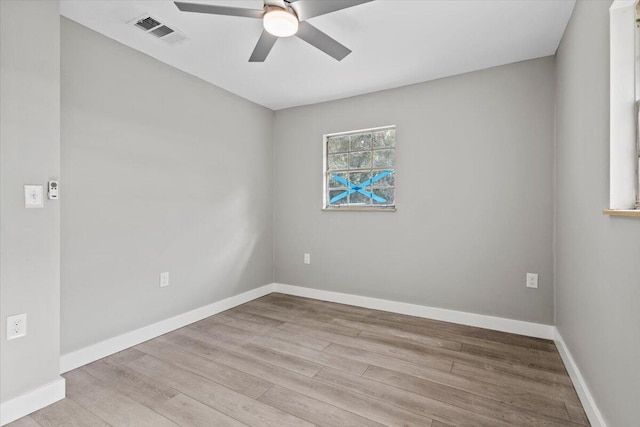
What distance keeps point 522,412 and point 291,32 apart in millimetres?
2573

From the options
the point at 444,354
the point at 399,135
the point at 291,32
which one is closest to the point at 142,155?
the point at 291,32

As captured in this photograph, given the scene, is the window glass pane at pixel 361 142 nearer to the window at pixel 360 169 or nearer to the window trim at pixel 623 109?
the window at pixel 360 169

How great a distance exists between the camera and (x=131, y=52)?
8.25 ft

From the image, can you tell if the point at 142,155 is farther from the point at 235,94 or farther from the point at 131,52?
the point at 235,94

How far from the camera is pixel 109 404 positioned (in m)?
1.78

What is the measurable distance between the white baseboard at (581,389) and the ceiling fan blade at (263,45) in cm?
276

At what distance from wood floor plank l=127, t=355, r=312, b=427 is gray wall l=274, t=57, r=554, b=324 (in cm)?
198

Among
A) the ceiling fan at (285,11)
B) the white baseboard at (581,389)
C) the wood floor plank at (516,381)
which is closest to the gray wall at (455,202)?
the white baseboard at (581,389)

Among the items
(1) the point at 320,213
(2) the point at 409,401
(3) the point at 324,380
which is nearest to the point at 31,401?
(3) the point at 324,380

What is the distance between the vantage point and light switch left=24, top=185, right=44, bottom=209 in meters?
1.73

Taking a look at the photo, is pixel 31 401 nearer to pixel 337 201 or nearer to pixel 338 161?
pixel 337 201

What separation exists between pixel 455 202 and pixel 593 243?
1.42 m

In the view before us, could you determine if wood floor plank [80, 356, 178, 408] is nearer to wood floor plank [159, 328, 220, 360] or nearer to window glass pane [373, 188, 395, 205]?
wood floor plank [159, 328, 220, 360]

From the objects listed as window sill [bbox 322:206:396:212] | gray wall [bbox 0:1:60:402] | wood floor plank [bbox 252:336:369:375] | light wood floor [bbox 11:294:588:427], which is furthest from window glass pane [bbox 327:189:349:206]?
gray wall [bbox 0:1:60:402]
